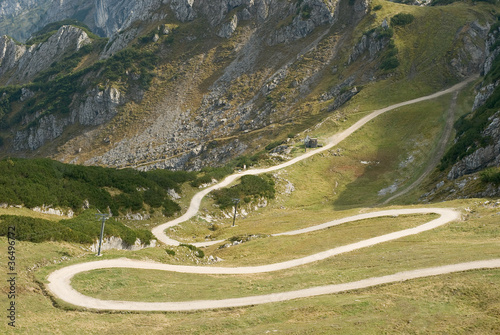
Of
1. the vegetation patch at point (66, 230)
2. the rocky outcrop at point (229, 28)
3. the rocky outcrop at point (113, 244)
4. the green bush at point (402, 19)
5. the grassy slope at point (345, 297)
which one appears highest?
the rocky outcrop at point (229, 28)

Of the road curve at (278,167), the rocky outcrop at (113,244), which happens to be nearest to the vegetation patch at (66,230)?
the rocky outcrop at (113,244)

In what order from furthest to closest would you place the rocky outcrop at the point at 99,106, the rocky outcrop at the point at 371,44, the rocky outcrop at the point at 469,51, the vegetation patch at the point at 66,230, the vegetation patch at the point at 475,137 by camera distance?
the rocky outcrop at the point at 99,106 < the rocky outcrop at the point at 371,44 < the rocky outcrop at the point at 469,51 < the vegetation patch at the point at 475,137 < the vegetation patch at the point at 66,230

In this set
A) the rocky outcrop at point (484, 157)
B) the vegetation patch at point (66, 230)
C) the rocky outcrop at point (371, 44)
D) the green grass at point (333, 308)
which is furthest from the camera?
the rocky outcrop at point (371, 44)

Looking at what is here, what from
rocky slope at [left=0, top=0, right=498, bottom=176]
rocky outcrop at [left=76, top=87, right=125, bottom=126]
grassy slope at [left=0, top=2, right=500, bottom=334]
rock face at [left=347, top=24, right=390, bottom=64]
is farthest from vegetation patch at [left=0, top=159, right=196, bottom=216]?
rocky outcrop at [left=76, top=87, right=125, bottom=126]

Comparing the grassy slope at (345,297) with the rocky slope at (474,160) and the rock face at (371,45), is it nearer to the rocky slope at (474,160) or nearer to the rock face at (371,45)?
the rocky slope at (474,160)

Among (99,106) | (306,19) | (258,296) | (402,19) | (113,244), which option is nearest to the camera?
(258,296)

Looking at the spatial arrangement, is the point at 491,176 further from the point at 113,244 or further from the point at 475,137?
the point at 113,244

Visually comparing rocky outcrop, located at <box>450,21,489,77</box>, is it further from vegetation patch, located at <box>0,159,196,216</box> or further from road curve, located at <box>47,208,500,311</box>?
road curve, located at <box>47,208,500,311</box>

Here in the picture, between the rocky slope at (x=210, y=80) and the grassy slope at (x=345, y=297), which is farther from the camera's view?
the rocky slope at (x=210, y=80)

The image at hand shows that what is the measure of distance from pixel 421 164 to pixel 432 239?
50280 mm

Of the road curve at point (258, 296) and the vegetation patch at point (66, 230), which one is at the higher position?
the vegetation patch at point (66, 230)

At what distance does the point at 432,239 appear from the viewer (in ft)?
113

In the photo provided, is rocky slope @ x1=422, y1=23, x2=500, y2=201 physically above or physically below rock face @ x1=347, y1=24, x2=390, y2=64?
below

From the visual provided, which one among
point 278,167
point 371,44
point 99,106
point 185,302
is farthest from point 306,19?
point 185,302
